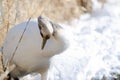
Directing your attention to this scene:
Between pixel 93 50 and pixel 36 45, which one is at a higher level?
pixel 36 45

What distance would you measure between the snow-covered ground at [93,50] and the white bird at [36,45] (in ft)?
0.98

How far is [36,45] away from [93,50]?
8.20 ft

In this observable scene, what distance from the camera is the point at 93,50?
7191 mm

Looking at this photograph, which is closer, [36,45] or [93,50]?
[36,45]

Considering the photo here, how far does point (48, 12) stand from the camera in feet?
25.9

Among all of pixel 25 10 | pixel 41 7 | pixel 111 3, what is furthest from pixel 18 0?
pixel 111 3

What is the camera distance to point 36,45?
479 cm

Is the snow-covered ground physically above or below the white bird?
below

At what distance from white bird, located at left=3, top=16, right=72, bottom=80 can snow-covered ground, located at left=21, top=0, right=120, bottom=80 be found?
30 centimetres

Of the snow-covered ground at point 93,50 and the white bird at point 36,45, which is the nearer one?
the white bird at point 36,45

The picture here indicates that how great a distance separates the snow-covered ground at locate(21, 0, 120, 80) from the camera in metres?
6.36

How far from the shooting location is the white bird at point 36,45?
4598 mm

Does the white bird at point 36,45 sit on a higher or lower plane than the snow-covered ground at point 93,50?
higher

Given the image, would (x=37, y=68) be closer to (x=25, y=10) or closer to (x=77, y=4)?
(x=25, y=10)
